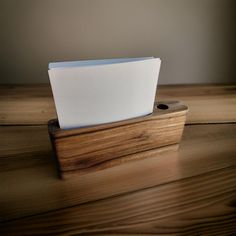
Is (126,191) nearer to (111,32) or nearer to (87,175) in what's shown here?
(87,175)

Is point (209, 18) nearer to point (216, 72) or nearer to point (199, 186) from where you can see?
point (216, 72)

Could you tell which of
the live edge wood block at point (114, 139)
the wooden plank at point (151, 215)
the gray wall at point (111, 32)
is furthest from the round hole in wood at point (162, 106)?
the gray wall at point (111, 32)

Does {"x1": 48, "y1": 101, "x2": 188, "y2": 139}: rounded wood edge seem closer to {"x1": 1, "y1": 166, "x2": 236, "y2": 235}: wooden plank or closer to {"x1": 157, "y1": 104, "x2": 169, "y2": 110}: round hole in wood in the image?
{"x1": 157, "y1": 104, "x2": 169, "y2": 110}: round hole in wood

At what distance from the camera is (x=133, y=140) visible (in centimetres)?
44

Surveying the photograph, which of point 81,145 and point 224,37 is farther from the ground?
point 224,37

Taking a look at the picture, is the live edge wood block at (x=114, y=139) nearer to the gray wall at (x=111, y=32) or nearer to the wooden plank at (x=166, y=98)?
the wooden plank at (x=166, y=98)

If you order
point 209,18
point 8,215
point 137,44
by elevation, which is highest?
point 209,18

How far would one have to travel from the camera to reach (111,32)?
92 centimetres

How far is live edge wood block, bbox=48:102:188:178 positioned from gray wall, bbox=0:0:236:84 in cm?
54

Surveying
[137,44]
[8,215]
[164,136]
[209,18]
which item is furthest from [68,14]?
[8,215]

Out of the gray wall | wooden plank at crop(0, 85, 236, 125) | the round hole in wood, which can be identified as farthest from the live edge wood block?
the gray wall

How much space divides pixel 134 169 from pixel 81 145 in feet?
0.36

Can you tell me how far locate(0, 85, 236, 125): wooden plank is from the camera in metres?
0.66

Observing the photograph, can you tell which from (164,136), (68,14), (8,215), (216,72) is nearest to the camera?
(8,215)
